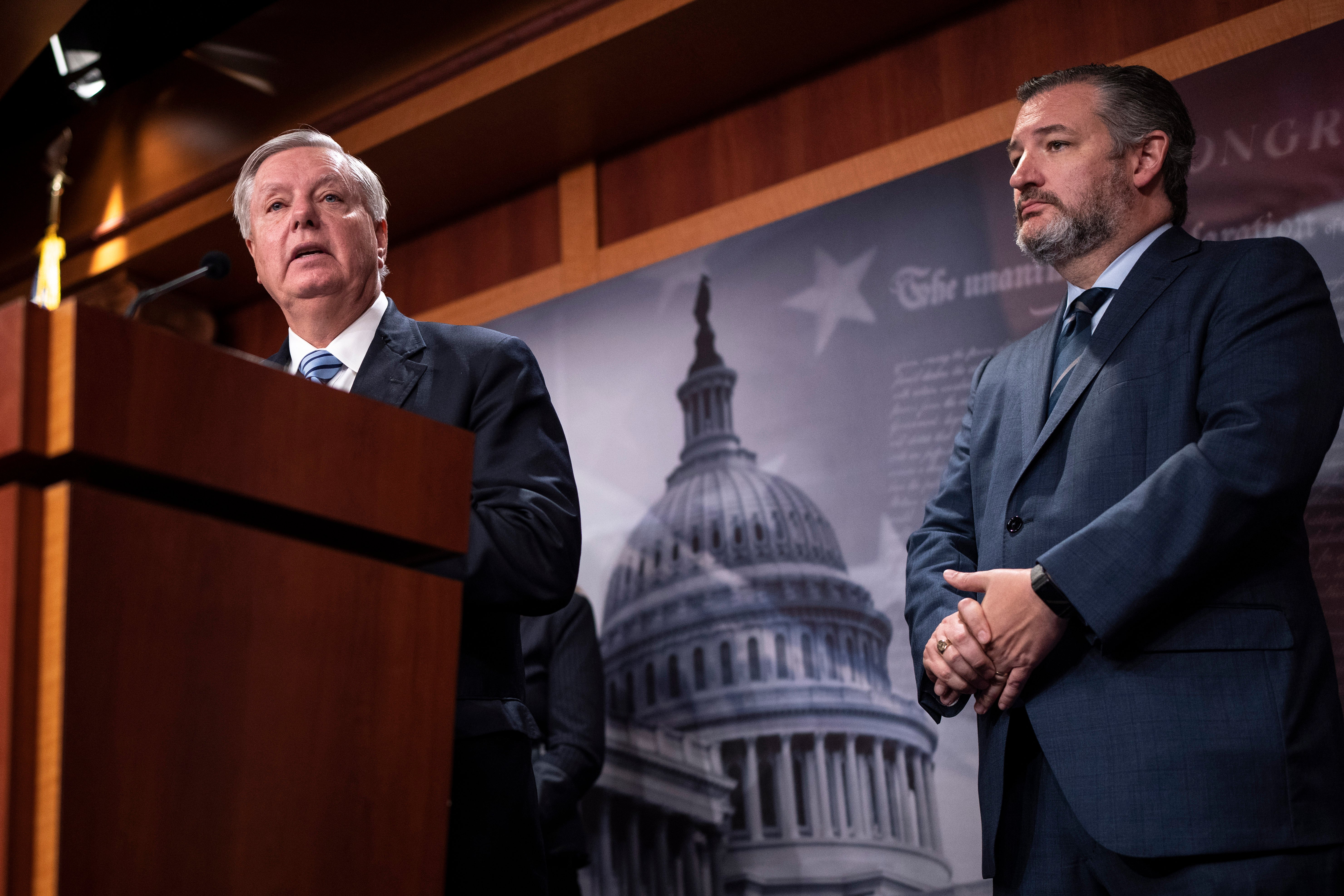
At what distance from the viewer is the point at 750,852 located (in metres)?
3.20

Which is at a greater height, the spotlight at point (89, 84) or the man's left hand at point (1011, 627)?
the spotlight at point (89, 84)

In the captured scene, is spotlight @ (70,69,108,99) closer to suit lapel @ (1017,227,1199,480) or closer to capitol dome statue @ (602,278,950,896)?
capitol dome statue @ (602,278,950,896)

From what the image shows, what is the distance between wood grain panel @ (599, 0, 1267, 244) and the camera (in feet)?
10.6

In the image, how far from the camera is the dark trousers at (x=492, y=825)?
4.51ft

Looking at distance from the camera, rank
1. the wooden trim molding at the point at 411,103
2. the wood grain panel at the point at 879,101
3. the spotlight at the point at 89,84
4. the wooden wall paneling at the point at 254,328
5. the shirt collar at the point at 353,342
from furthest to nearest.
A: 1. the wooden wall paneling at the point at 254,328
2. the spotlight at the point at 89,84
3. the wooden trim molding at the point at 411,103
4. the wood grain panel at the point at 879,101
5. the shirt collar at the point at 353,342

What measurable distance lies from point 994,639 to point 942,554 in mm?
299

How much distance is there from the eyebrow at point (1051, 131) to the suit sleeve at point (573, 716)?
1.84 m

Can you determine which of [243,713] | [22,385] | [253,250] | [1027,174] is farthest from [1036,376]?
[22,385]

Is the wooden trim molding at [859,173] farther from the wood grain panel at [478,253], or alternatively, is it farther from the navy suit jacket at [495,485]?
the navy suit jacket at [495,485]

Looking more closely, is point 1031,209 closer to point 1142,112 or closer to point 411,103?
point 1142,112

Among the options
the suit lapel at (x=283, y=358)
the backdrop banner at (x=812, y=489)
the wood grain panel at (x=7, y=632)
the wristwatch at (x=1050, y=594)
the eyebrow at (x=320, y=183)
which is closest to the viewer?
the wood grain panel at (x=7, y=632)

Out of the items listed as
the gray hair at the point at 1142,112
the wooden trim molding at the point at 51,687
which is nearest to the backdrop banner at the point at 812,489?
the gray hair at the point at 1142,112

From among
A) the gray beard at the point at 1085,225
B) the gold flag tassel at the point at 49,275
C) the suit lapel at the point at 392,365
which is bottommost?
the suit lapel at the point at 392,365

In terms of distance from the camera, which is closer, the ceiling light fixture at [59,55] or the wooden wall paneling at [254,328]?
the ceiling light fixture at [59,55]
